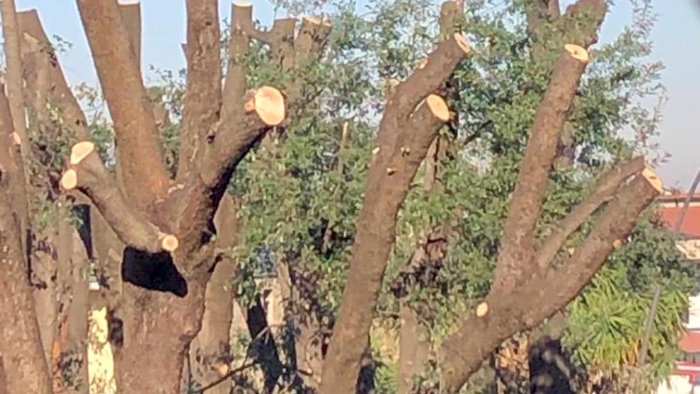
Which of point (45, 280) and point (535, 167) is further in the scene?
point (45, 280)

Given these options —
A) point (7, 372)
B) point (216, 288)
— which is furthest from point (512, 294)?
point (216, 288)

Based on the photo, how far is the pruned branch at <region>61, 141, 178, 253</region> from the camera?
25.0 feet

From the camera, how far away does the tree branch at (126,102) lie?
8312 mm

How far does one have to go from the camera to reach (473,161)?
12.3 m

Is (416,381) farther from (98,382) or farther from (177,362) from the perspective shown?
(98,382)

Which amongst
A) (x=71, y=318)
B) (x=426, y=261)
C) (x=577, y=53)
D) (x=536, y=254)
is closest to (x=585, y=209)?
(x=536, y=254)

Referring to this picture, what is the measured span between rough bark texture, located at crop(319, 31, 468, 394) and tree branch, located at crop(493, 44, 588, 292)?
0.69m

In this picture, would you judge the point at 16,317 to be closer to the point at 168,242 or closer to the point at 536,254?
the point at 168,242

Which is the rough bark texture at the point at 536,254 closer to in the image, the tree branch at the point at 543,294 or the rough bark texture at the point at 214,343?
the tree branch at the point at 543,294

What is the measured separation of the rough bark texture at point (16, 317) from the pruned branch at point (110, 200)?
1.63 ft

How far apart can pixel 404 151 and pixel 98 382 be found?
359 inches

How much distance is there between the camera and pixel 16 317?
26.7ft

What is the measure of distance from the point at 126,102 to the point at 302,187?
3456mm

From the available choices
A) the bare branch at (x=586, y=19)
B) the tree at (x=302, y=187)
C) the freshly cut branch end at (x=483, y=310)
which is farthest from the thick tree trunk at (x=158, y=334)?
the bare branch at (x=586, y=19)
